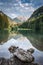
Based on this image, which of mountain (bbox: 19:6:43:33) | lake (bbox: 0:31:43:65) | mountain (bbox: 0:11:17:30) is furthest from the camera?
mountain (bbox: 0:11:17:30)

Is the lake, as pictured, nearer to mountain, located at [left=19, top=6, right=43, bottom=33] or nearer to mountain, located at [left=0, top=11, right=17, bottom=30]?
mountain, located at [left=19, top=6, right=43, bottom=33]

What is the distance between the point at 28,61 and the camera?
743 centimetres

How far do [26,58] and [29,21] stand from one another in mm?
41750

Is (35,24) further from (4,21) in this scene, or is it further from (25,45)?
(25,45)

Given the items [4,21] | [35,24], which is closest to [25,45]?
[35,24]

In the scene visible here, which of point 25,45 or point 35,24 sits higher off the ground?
point 25,45

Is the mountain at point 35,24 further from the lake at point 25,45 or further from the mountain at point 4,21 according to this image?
the lake at point 25,45

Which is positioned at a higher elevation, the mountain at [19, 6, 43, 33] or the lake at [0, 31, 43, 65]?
the lake at [0, 31, 43, 65]

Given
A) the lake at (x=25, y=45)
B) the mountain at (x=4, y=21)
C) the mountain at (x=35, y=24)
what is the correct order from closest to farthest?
the lake at (x=25, y=45) < the mountain at (x=35, y=24) < the mountain at (x=4, y=21)

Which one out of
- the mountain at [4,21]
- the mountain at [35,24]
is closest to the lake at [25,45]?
the mountain at [35,24]

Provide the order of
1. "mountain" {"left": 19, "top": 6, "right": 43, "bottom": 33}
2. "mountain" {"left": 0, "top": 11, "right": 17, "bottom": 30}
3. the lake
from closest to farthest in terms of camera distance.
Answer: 1. the lake
2. "mountain" {"left": 19, "top": 6, "right": 43, "bottom": 33}
3. "mountain" {"left": 0, "top": 11, "right": 17, "bottom": 30}

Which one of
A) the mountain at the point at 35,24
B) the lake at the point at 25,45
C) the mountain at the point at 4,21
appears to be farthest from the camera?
the mountain at the point at 4,21

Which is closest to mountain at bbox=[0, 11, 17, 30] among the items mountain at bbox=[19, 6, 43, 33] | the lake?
mountain at bbox=[19, 6, 43, 33]

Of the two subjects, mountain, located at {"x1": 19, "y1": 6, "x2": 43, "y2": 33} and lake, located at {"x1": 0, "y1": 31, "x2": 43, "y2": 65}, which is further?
mountain, located at {"x1": 19, "y1": 6, "x2": 43, "y2": 33}
